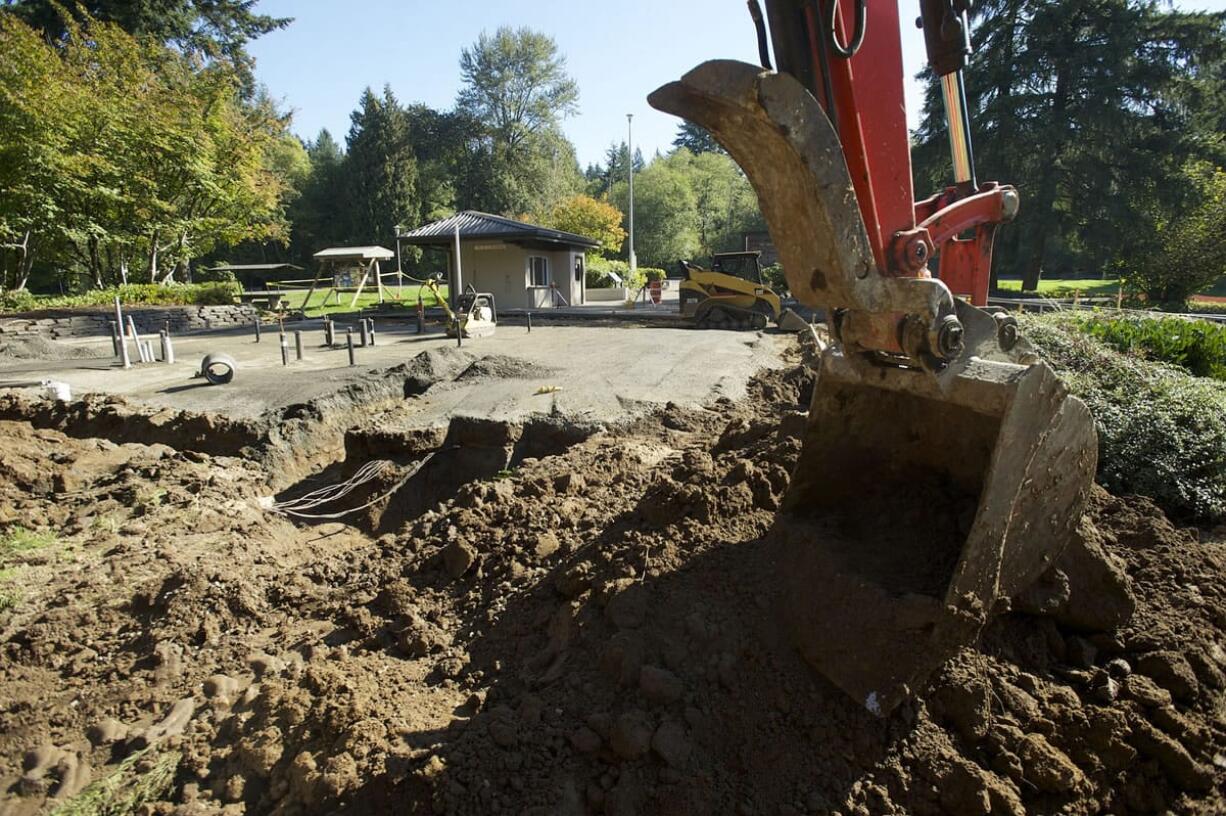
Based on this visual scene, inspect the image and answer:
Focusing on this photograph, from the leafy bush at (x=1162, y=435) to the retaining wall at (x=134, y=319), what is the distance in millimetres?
14699

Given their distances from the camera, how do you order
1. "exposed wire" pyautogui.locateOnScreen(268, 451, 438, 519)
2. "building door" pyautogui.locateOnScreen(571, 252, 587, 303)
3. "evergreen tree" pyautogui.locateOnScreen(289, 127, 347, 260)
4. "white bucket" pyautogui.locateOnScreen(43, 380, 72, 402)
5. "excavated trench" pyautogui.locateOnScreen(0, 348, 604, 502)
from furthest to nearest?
"evergreen tree" pyautogui.locateOnScreen(289, 127, 347, 260) < "building door" pyautogui.locateOnScreen(571, 252, 587, 303) < "white bucket" pyautogui.locateOnScreen(43, 380, 72, 402) < "excavated trench" pyautogui.locateOnScreen(0, 348, 604, 502) < "exposed wire" pyautogui.locateOnScreen(268, 451, 438, 519)

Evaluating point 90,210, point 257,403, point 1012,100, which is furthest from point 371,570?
point 1012,100

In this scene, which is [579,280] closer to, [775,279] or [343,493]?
[775,279]

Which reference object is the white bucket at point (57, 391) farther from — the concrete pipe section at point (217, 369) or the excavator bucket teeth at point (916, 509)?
the excavator bucket teeth at point (916, 509)

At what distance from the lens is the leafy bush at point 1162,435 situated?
417 centimetres

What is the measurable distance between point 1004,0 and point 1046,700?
3556cm

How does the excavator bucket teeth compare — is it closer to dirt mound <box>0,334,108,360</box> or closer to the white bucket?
the white bucket

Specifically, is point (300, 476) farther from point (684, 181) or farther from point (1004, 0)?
point (684, 181)

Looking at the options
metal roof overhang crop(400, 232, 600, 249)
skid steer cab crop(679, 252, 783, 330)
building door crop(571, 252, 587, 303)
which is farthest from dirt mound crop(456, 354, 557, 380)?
building door crop(571, 252, 587, 303)

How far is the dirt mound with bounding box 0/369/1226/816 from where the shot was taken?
2.22m

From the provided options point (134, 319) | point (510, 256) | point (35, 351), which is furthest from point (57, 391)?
point (510, 256)

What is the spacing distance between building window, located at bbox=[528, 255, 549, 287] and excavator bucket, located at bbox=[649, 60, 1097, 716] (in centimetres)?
2382

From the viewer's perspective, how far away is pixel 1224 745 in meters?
2.45

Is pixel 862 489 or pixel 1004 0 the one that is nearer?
pixel 862 489
